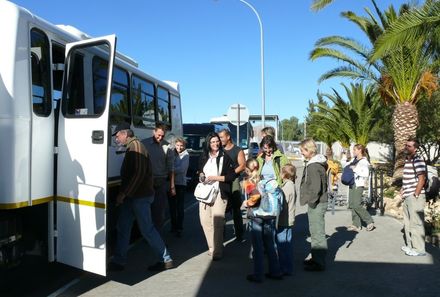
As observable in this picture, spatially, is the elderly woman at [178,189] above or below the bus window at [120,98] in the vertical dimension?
below

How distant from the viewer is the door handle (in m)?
5.06

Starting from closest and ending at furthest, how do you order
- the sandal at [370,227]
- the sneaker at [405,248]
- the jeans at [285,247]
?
the jeans at [285,247] → the sneaker at [405,248] → the sandal at [370,227]

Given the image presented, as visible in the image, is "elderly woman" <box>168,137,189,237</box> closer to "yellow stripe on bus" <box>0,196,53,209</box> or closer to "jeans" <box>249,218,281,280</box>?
"jeans" <box>249,218,281,280</box>

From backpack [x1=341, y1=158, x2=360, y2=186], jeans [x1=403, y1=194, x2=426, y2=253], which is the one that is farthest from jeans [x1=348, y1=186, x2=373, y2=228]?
jeans [x1=403, y1=194, x2=426, y2=253]

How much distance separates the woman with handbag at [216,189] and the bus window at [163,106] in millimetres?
3833

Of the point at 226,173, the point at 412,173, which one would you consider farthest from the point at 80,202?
the point at 412,173

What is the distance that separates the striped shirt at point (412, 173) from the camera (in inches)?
277

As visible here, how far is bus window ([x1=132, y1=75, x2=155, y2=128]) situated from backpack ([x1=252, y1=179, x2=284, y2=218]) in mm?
3498

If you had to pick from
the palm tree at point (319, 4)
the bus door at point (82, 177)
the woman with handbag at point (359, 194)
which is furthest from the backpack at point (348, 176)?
the palm tree at point (319, 4)

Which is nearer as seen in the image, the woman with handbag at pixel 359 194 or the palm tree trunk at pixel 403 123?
the woman with handbag at pixel 359 194

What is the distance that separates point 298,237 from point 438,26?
573 cm

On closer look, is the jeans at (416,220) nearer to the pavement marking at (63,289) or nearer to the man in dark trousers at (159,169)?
the man in dark trousers at (159,169)

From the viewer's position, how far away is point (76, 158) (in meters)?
5.22

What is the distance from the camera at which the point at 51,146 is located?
17.3 feet
